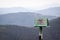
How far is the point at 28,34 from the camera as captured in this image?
6.79 feet

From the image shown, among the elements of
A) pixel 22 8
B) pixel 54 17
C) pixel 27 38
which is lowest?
pixel 27 38

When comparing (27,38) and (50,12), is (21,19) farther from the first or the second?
(50,12)

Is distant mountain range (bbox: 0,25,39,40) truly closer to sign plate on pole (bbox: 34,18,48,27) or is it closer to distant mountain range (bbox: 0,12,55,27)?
distant mountain range (bbox: 0,12,55,27)

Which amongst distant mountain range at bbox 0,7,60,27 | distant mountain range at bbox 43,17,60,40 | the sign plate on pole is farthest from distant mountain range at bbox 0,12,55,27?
the sign plate on pole

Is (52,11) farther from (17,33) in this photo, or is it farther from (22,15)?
(17,33)


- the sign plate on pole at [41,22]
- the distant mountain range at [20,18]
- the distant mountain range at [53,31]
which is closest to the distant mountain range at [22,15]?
the distant mountain range at [20,18]

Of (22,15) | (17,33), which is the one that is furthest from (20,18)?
(17,33)

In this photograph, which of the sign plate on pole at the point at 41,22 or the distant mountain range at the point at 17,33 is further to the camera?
the distant mountain range at the point at 17,33

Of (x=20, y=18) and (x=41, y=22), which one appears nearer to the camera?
(x=41, y=22)

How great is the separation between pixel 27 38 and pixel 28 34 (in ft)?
0.20

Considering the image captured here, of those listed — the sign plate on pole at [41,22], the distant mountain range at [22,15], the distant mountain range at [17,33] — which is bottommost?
the distant mountain range at [17,33]

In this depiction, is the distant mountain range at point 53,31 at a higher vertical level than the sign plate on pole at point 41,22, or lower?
lower

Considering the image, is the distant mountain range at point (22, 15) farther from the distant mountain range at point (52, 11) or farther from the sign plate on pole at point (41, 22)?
the sign plate on pole at point (41, 22)

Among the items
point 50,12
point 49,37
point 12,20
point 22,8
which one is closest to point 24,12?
point 22,8
